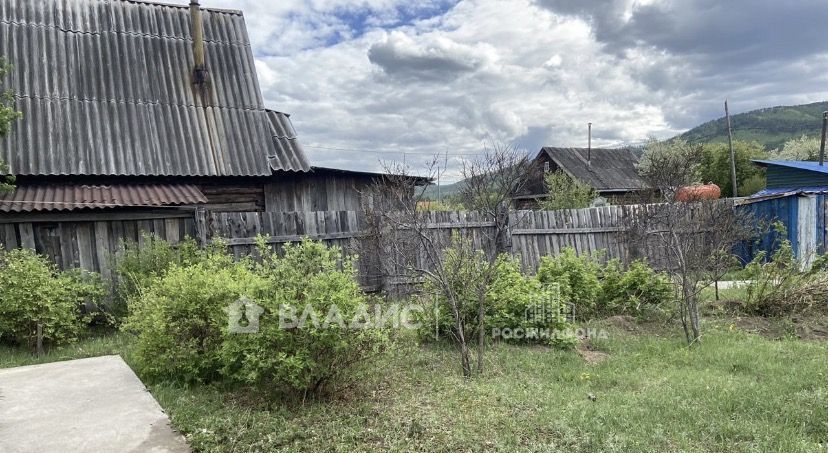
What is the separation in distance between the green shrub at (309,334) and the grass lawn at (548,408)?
28 centimetres

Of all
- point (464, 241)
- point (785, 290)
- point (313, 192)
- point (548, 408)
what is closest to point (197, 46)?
point (313, 192)

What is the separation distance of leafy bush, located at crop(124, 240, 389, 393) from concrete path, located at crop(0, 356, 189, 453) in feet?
1.48

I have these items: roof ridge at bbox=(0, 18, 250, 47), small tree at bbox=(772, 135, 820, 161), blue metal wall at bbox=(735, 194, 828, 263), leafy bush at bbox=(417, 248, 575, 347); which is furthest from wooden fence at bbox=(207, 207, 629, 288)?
small tree at bbox=(772, 135, 820, 161)

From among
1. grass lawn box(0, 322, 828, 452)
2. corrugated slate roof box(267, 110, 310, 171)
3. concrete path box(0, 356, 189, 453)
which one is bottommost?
grass lawn box(0, 322, 828, 452)

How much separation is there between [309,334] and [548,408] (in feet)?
6.45

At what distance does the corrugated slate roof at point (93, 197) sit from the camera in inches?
294

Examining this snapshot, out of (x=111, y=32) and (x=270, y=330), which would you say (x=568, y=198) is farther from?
(x=270, y=330)

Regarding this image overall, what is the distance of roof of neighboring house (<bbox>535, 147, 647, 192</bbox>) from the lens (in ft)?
99.2

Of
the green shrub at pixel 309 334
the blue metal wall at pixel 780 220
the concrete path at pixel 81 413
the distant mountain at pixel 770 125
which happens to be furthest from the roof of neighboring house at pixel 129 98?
the distant mountain at pixel 770 125

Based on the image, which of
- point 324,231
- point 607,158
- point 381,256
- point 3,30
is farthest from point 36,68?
point 607,158

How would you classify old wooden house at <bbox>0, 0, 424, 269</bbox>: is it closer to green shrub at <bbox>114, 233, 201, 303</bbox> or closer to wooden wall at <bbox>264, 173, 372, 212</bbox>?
wooden wall at <bbox>264, 173, 372, 212</bbox>

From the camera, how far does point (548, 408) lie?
13.1 ft

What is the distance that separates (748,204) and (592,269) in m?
7.04

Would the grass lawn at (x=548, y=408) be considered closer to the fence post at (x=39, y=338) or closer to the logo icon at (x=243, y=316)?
the fence post at (x=39, y=338)
